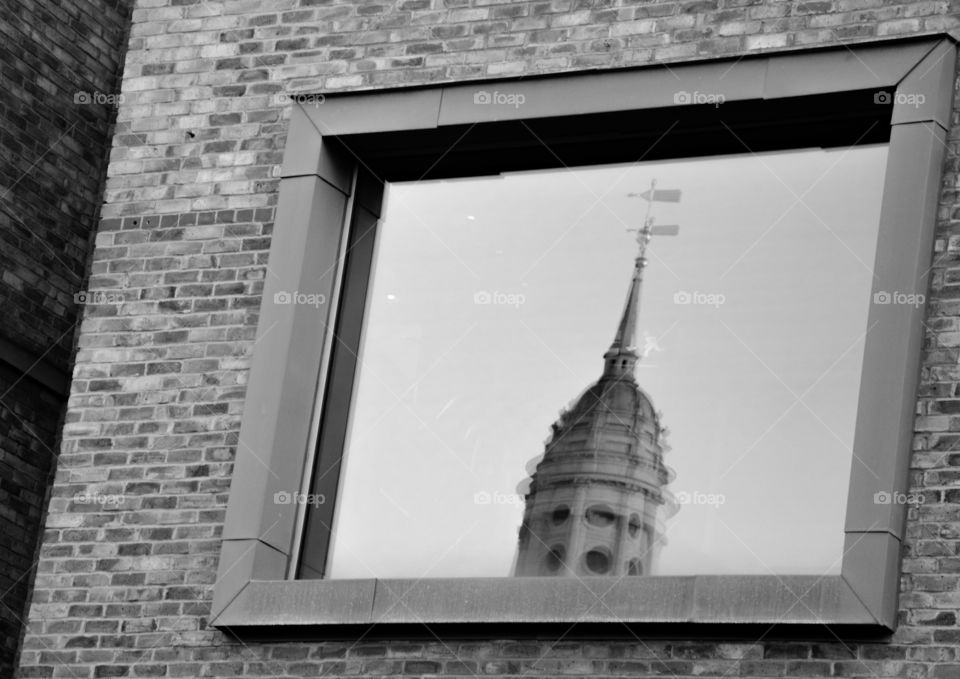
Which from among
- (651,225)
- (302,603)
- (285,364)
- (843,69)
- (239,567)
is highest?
(843,69)

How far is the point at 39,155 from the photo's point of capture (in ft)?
35.7

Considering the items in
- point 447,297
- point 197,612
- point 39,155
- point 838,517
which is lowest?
point 197,612

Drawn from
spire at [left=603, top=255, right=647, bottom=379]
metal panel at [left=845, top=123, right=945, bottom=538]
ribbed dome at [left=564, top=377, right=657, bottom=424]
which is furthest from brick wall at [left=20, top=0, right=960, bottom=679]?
ribbed dome at [left=564, top=377, right=657, bottom=424]

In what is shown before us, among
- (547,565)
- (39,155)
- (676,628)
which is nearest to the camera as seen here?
(676,628)

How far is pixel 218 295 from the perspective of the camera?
8547 millimetres

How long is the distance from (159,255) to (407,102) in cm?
146

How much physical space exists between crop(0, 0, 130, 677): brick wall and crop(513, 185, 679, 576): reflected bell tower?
3945 mm

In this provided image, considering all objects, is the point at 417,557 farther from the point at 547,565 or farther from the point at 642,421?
the point at 642,421

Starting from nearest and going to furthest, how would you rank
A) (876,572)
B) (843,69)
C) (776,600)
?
(876,572) → (776,600) → (843,69)

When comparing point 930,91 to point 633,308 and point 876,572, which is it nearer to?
point 633,308

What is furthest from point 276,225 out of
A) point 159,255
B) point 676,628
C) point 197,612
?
point 676,628

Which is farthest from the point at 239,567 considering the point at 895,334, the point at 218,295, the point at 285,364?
the point at 895,334

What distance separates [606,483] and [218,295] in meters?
2.12

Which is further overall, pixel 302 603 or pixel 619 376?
pixel 619 376
